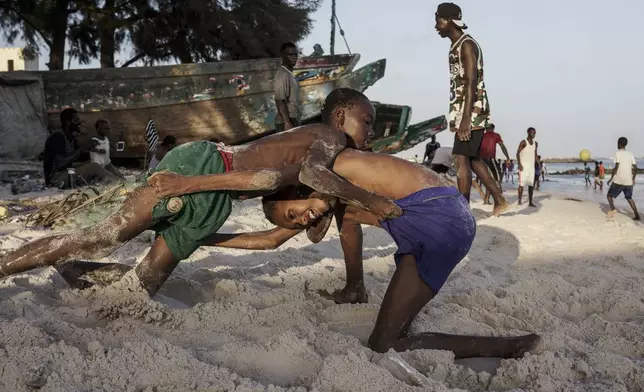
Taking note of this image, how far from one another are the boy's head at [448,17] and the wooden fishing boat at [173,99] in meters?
6.72

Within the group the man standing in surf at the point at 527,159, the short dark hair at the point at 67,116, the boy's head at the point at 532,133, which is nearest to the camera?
the short dark hair at the point at 67,116

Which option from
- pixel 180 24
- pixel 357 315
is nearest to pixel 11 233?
pixel 357 315

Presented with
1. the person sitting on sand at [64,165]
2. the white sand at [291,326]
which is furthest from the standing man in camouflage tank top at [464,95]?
the person sitting on sand at [64,165]

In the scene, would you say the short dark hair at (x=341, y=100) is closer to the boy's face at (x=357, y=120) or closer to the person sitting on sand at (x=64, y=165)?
the boy's face at (x=357, y=120)

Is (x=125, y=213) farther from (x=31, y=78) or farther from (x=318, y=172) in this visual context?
(x=31, y=78)

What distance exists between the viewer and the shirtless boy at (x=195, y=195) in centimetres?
239

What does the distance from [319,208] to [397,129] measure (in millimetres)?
10403

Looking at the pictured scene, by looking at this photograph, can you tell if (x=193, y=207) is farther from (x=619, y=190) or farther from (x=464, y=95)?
(x=619, y=190)

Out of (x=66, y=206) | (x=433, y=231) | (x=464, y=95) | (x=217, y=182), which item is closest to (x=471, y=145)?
(x=464, y=95)

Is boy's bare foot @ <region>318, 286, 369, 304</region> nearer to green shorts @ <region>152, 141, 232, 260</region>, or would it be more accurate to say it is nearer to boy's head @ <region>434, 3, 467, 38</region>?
green shorts @ <region>152, 141, 232, 260</region>

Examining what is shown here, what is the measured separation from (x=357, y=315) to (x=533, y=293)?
1190mm

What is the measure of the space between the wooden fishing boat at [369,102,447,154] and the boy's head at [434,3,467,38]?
698 centimetres

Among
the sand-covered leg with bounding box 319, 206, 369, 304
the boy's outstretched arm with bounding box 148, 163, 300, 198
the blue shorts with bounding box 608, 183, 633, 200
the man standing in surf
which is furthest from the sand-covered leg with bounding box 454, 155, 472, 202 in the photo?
the man standing in surf

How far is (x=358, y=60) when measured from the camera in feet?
40.3
